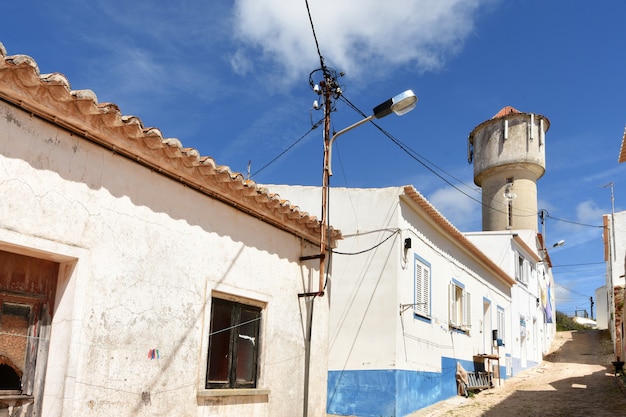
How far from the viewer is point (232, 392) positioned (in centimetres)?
732

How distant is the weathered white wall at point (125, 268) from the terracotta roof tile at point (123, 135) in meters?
0.11

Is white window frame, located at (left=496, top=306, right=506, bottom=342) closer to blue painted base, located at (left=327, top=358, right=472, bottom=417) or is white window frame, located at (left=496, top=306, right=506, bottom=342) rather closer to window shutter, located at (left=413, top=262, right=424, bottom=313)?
window shutter, located at (left=413, top=262, right=424, bottom=313)

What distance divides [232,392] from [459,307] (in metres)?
12.0

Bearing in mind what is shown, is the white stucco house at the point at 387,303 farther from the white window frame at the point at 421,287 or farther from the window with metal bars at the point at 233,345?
the window with metal bars at the point at 233,345

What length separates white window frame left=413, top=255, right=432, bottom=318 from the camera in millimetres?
14125

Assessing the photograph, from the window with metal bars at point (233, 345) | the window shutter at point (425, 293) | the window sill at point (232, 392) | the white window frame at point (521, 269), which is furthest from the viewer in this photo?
the white window frame at point (521, 269)

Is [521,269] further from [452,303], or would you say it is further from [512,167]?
[452,303]

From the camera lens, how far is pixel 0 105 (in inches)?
193

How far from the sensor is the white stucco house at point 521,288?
26.1 m

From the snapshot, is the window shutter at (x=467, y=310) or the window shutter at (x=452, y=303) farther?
the window shutter at (x=467, y=310)

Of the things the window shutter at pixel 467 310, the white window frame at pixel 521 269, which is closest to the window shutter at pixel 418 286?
the window shutter at pixel 467 310

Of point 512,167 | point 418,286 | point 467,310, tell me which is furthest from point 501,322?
point 512,167

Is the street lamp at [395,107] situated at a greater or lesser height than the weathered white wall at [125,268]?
greater

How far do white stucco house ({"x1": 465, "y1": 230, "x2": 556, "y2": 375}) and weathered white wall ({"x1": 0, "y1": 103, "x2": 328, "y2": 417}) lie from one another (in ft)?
63.2
